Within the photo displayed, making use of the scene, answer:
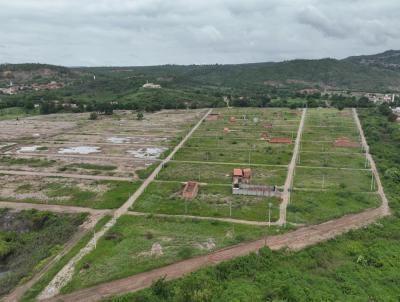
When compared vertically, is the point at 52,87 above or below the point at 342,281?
above

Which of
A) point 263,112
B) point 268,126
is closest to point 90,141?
point 268,126

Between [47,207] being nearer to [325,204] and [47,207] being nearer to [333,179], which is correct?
[325,204]

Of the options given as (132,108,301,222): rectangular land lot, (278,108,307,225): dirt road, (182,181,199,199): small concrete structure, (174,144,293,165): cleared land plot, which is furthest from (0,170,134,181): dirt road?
(278,108,307,225): dirt road

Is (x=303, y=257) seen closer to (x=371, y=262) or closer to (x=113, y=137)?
(x=371, y=262)

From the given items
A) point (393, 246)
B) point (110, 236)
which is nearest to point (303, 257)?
point (393, 246)

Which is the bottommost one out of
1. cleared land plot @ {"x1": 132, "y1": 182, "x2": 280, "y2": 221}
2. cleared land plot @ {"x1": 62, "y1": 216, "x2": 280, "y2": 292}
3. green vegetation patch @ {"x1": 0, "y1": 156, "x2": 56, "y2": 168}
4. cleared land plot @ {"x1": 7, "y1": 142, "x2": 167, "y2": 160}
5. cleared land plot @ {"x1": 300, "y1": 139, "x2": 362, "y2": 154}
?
→ cleared land plot @ {"x1": 62, "y1": 216, "x2": 280, "y2": 292}

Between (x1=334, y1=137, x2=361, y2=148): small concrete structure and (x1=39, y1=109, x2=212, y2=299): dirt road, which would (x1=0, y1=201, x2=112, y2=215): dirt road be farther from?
(x1=334, y1=137, x2=361, y2=148): small concrete structure

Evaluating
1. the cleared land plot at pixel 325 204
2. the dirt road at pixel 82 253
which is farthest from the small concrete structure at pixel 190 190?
the cleared land plot at pixel 325 204
